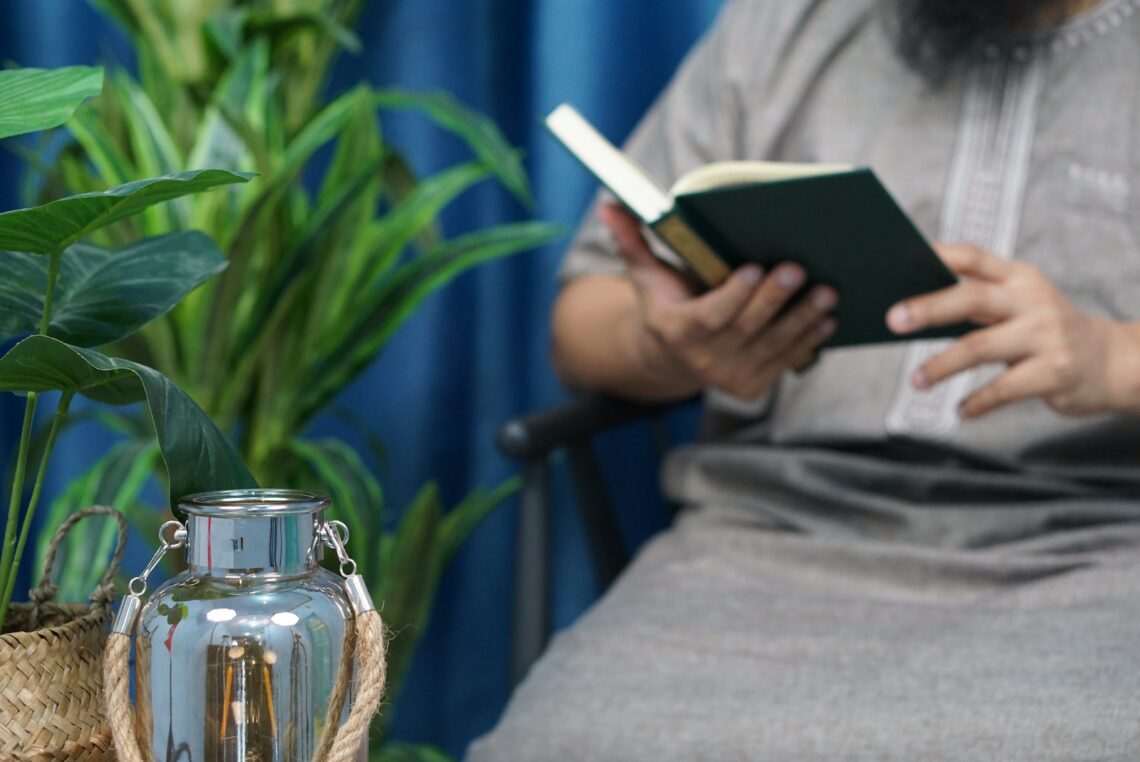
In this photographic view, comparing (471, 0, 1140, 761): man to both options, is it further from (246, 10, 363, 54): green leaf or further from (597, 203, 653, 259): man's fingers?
(246, 10, 363, 54): green leaf

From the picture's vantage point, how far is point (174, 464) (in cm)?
42

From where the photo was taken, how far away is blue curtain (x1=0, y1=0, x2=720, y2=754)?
1500mm

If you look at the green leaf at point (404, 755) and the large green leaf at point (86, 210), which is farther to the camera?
the green leaf at point (404, 755)

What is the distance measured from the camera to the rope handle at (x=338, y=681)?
416 millimetres

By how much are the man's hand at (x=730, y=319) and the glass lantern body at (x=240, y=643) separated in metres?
0.54

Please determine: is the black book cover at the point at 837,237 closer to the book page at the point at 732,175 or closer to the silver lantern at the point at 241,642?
the book page at the point at 732,175

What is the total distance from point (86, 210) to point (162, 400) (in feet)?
0.23

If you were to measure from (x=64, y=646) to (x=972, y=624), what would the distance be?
0.63m

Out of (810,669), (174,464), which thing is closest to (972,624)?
(810,669)

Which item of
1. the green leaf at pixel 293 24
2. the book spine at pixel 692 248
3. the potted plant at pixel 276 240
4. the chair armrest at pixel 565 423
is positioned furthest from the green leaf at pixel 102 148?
the book spine at pixel 692 248

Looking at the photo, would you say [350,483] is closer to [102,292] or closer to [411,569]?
[411,569]

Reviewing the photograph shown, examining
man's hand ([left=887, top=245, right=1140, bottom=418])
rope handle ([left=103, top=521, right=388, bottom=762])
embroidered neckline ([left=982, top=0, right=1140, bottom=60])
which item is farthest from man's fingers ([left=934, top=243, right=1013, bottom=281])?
rope handle ([left=103, top=521, right=388, bottom=762])

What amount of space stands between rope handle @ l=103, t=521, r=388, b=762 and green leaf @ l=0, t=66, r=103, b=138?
155 mm

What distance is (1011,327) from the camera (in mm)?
875
